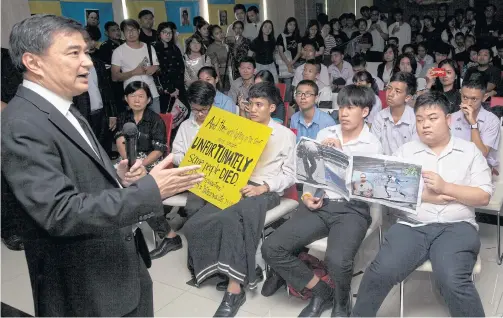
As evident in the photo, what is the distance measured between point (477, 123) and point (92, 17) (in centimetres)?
484

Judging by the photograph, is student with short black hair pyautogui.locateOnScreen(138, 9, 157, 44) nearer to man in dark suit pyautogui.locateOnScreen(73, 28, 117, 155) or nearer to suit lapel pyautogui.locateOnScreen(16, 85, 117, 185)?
man in dark suit pyautogui.locateOnScreen(73, 28, 117, 155)

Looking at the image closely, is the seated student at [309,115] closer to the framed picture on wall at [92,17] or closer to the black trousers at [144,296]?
the black trousers at [144,296]

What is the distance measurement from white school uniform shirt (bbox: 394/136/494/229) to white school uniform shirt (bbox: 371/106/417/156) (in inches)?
35.4

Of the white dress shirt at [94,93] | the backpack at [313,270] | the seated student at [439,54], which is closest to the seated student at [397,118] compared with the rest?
the backpack at [313,270]

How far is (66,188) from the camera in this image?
3.94 feet

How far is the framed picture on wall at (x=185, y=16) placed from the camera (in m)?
7.50

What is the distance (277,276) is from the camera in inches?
106

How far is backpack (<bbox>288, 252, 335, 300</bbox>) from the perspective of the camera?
2600mm

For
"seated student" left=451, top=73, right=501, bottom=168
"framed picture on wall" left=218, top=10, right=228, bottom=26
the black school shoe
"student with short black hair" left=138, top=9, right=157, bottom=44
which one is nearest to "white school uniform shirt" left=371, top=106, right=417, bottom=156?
"seated student" left=451, top=73, right=501, bottom=168

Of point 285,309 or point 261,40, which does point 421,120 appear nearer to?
point 285,309

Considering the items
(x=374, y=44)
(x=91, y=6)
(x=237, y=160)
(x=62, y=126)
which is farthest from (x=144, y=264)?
(x=374, y=44)

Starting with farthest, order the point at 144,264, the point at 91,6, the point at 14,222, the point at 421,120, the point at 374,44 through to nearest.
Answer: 1. the point at 374,44
2. the point at 91,6
3. the point at 421,120
4. the point at 144,264
5. the point at 14,222

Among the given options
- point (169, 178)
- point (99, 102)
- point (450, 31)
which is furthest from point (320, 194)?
point (450, 31)

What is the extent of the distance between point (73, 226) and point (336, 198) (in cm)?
170
